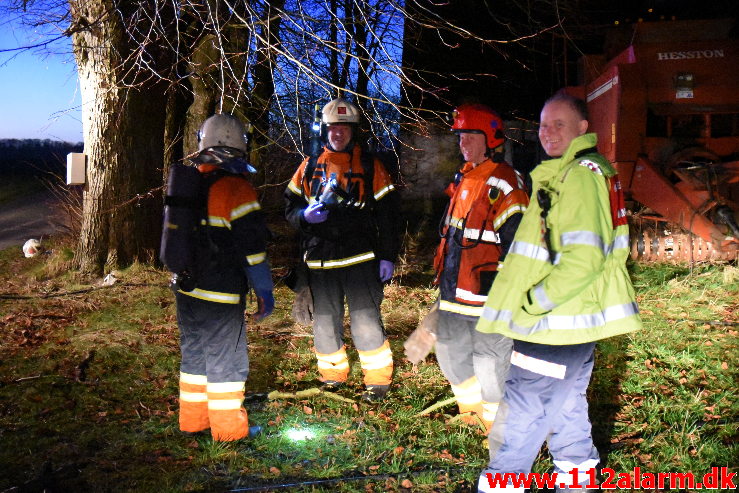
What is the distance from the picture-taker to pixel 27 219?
1574cm

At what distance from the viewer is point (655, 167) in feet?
22.8

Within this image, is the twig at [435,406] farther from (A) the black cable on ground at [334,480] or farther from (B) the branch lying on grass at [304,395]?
(A) the black cable on ground at [334,480]

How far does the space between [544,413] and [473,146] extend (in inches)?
64.1

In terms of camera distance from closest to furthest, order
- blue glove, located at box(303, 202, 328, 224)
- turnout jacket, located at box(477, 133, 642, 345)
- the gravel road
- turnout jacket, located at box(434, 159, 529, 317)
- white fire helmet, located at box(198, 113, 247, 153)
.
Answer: turnout jacket, located at box(477, 133, 642, 345) → turnout jacket, located at box(434, 159, 529, 317) → white fire helmet, located at box(198, 113, 247, 153) → blue glove, located at box(303, 202, 328, 224) → the gravel road

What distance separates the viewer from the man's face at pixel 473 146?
137 inches

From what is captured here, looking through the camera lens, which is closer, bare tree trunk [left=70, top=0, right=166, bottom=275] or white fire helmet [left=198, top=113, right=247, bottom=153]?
white fire helmet [left=198, top=113, right=247, bottom=153]

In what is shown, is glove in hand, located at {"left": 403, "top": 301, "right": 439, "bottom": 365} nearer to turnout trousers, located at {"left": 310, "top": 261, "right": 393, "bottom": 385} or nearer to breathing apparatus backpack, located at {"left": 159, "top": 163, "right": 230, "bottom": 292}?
turnout trousers, located at {"left": 310, "top": 261, "right": 393, "bottom": 385}

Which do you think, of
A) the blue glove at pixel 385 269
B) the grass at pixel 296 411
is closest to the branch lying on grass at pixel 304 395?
the grass at pixel 296 411

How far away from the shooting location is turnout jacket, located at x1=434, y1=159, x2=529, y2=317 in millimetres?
3312

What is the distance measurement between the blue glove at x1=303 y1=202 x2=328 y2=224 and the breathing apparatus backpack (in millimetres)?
886

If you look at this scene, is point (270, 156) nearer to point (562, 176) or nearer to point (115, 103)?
point (115, 103)

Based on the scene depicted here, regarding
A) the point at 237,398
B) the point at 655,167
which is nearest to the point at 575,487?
the point at 237,398

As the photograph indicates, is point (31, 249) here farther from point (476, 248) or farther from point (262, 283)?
point (476, 248)
